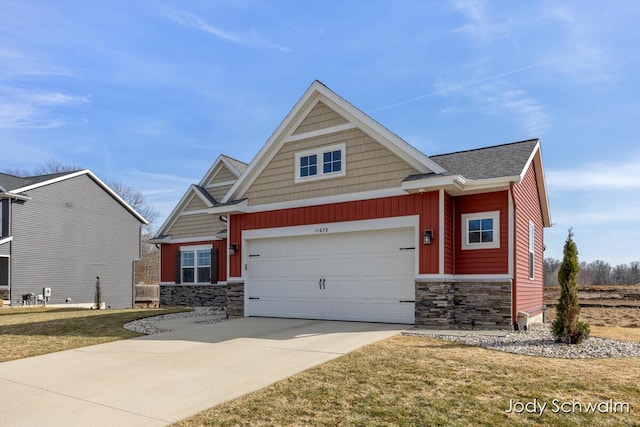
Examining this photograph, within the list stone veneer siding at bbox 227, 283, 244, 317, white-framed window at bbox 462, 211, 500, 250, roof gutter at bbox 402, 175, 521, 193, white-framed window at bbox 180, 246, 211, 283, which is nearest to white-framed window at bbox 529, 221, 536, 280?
white-framed window at bbox 462, 211, 500, 250

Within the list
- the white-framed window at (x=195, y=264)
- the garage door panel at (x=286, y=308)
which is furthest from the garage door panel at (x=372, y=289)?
the white-framed window at (x=195, y=264)

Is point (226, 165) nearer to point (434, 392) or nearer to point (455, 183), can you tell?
point (455, 183)

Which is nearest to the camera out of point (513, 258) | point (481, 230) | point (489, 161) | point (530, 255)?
point (513, 258)

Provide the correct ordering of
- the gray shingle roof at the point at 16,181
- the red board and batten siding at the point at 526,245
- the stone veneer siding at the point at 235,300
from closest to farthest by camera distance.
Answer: the red board and batten siding at the point at 526,245
the stone veneer siding at the point at 235,300
the gray shingle roof at the point at 16,181

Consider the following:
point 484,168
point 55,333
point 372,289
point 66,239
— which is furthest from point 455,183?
point 66,239

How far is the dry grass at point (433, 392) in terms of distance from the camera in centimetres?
425

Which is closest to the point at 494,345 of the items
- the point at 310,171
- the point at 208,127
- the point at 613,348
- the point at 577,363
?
the point at 577,363

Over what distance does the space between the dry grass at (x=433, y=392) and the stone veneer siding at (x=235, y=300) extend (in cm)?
695

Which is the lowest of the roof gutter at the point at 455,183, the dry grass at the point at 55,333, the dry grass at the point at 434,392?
the dry grass at the point at 55,333

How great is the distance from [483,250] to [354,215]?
3.32 metres

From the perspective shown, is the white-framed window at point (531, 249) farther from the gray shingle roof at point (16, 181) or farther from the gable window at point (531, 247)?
the gray shingle roof at point (16, 181)

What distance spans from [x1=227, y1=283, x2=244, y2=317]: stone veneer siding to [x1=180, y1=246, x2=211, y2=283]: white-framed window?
6.41 metres

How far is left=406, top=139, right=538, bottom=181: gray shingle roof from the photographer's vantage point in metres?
10.6

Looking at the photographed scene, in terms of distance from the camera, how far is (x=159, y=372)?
638 centimetres
